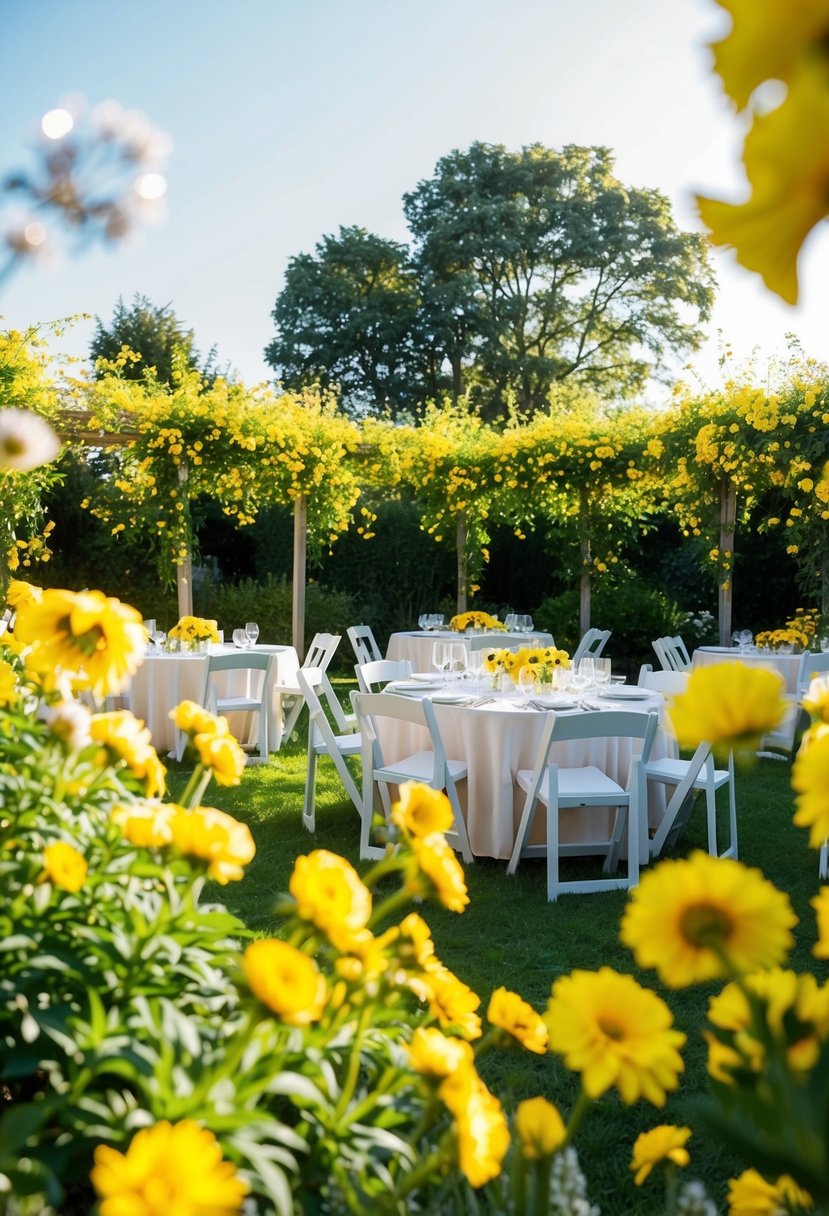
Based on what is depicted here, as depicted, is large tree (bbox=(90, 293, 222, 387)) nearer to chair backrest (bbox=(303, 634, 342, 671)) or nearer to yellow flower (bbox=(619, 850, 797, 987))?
chair backrest (bbox=(303, 634, 342, 671))

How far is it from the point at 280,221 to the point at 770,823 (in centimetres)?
1960

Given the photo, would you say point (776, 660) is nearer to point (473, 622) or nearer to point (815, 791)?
point (473, 622)

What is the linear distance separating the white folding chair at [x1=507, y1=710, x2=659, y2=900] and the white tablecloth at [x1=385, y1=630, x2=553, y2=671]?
4.43 metres

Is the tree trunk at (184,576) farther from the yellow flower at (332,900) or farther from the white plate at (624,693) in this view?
the yellow flower at (332,900)

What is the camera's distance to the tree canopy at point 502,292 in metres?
22.9

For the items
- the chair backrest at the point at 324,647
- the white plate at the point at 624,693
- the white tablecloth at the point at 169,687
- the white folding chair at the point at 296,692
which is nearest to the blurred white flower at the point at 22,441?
the white plate at the point at 624,693

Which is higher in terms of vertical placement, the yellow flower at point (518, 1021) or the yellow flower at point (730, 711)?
the yellow flower at point (730, 711)

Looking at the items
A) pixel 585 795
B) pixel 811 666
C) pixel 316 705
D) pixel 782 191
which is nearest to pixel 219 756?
pixel 782 191

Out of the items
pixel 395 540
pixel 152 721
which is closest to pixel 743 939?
pixel 152 721

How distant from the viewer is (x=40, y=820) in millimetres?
1165

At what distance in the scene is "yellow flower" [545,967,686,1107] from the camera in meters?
0.76

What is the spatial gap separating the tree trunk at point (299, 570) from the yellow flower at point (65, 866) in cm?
972

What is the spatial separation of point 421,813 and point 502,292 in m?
24.0

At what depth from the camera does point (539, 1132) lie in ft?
2.58
